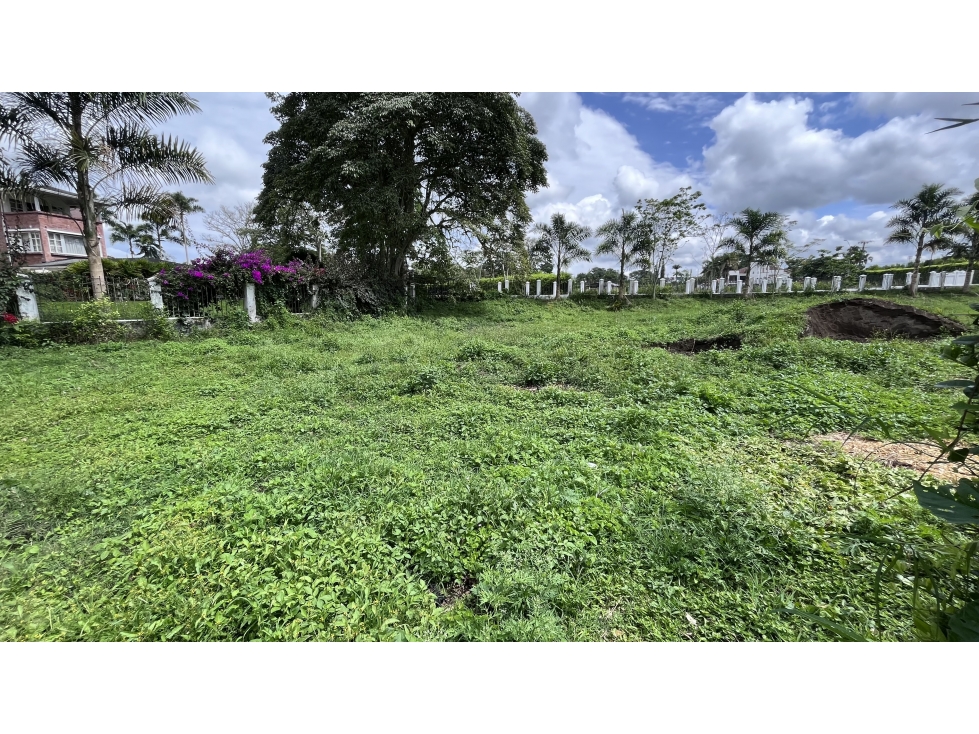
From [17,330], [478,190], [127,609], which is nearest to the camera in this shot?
[127,609]

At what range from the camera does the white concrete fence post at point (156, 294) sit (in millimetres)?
8328

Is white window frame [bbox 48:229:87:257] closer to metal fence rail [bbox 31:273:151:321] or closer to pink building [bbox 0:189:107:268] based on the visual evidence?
pink building [bbox 0:189:107:268]

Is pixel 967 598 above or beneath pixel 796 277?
beneath

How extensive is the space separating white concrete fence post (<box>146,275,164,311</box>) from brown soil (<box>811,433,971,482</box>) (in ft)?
35.3

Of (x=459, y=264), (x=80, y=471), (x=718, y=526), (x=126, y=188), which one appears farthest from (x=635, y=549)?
(x=459, y=264)

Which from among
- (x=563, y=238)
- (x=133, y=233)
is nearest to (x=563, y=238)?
(x=563, y=238)

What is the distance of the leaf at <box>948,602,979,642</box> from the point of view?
1.28 meters

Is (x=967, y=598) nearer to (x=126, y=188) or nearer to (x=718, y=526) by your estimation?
(x=718, y=526)

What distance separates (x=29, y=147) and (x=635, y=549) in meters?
11.5

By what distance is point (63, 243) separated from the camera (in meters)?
24.9

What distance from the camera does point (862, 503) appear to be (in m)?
2.64

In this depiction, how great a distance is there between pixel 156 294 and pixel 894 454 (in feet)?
37.4

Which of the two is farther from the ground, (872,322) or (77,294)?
(77,294)

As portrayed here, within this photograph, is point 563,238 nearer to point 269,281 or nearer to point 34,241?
point 269,281
